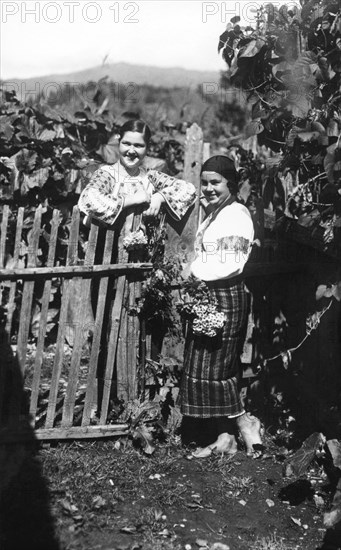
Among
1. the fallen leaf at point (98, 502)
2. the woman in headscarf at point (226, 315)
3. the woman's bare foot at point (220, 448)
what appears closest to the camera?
the fallen leaf at point (98, 502)

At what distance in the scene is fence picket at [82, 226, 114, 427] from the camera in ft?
13.1

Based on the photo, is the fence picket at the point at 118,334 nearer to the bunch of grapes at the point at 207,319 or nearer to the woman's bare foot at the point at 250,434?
the bunch of grapes at the point at 207,319

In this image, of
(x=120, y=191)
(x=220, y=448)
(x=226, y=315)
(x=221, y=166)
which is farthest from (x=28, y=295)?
(x=220, y=448)

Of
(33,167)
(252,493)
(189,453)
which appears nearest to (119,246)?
(189,453)

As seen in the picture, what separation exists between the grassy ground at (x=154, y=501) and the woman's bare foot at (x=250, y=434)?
0.24 ft

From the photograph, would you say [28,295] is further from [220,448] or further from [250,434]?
[250,434]

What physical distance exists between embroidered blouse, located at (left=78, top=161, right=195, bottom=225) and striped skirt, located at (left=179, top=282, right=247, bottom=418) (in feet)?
1.97

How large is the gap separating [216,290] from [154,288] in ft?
1.34

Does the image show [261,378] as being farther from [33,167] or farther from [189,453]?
[33,167]

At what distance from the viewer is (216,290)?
398 cm

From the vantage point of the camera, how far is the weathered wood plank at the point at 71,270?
12.4 ft

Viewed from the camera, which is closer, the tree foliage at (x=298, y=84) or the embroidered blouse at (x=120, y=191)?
the tree foliage at (x=298, y=84)

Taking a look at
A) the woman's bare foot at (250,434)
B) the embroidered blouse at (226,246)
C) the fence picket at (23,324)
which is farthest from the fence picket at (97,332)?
the woman's bare foot at (250,434)

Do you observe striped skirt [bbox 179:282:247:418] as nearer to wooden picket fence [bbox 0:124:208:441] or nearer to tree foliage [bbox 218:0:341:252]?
wooden picket fence [bbox 0:124:208:441]
